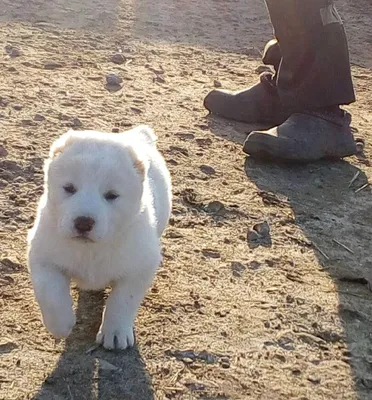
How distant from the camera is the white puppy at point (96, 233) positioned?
2.50 meters

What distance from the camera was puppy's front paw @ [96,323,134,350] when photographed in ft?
8.28

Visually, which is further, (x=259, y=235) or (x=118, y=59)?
(x=118, y=59)

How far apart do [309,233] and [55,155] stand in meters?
1.22

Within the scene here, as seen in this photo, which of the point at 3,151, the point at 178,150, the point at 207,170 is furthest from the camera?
the point at 178,150

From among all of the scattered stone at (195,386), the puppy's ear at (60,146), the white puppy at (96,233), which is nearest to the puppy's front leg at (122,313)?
the white puppy at (96,233)

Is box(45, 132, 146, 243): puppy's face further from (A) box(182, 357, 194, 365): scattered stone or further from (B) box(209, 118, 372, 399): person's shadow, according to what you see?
(B) box(209, 118, 372, 399): person's shadow

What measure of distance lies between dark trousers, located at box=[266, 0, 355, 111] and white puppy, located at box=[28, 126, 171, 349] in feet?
5.63

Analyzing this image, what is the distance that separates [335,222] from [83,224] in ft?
4.73

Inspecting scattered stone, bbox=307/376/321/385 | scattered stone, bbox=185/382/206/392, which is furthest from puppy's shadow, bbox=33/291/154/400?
scattered stone, bbox=307/376/321/385

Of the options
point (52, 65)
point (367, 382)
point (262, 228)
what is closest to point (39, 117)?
point (52, 65)

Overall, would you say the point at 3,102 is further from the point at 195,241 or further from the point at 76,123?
the point at 195,241

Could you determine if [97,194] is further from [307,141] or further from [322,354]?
[307,141]

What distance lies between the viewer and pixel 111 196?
8.58 ft

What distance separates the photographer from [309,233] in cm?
346
